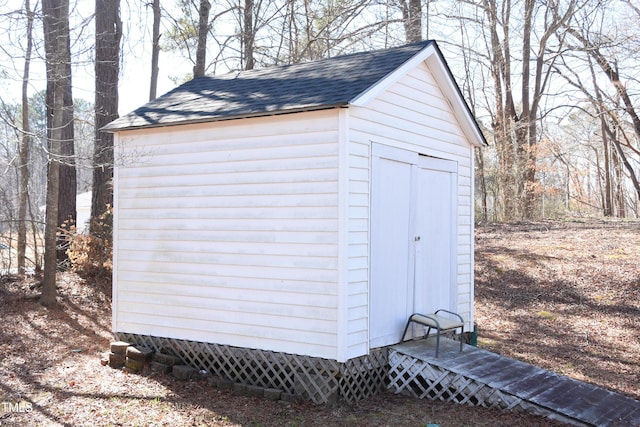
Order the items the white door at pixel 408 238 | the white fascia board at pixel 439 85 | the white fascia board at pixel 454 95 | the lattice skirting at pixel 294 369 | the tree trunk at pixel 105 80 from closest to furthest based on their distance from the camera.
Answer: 1. the lattice skirting at pixel 294 369
2. the white fascia board at pixel 439 85
3. the white door at pixel 408 238
4. the white fascia board at pixel 454 95
5. the tree trunk at pixel 105 80

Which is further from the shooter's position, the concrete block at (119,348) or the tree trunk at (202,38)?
the tree trunk at (202,38)

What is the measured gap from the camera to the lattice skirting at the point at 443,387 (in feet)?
18.9

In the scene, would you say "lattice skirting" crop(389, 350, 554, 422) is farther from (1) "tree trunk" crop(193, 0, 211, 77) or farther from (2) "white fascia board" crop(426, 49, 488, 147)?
(1) "tree trunk" crop(193, 0, 211, 77)

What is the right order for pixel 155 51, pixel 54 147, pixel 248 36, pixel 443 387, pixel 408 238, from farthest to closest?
1. pixel 155 51
2. pixel 248 36
3. pixel 54 147
4. pixel 408 238
5. pixel 443 387


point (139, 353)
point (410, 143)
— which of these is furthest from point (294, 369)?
point (410, 143)

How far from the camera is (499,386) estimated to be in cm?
587

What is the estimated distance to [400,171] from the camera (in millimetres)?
6996

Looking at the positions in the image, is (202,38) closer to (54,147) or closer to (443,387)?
(54,147)

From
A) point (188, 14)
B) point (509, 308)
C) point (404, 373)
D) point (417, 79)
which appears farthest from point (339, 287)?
point (188, 14)

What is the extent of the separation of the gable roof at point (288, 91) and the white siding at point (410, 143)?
0.74ft

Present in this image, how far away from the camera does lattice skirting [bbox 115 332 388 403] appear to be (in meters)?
6.16

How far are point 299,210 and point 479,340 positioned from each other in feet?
15.6

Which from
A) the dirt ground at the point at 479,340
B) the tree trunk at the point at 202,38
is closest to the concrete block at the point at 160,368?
the dirt ground at the point at 479,340

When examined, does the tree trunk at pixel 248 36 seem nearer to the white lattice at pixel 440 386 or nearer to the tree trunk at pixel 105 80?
the tree trunk at pixel 105 80
